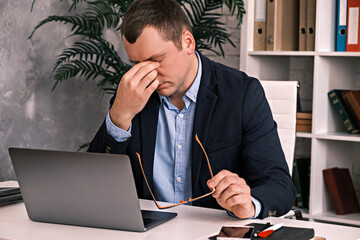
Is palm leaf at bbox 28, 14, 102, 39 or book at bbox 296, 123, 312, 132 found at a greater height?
palm leaf at bbox 28, 14, 102, 39

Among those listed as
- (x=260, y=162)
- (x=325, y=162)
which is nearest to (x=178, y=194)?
(x=260, y=162)

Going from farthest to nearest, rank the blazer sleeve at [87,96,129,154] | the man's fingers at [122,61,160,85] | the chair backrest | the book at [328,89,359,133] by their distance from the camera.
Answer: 1. the book at [328,89,359,133]
2. the chair backrest
3. the blazer sleeve at [87,96,129,154]
4. the man's fingers at [122,61,160,85]

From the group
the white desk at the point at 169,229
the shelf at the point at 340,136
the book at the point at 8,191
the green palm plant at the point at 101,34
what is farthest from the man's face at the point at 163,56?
the shelf at the point at 340,136

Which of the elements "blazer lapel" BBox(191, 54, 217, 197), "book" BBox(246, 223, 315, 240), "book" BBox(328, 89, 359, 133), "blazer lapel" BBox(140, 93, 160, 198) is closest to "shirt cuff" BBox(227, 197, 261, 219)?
"book" BBox(246, 223, 315, 240)

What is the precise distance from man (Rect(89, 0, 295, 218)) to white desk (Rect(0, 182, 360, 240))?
16 centimetres

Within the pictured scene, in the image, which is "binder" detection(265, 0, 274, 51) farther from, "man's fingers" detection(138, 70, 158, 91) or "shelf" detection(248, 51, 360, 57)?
"man's fingers" detection(138, 70, 158, 91)

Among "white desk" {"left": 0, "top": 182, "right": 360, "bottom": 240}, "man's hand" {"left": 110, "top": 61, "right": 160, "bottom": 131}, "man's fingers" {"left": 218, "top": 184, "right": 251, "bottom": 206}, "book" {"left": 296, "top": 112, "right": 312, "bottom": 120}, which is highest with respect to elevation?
"man's hand" {"left": 110, "top": 61, "right": 160, "bottom": 131}

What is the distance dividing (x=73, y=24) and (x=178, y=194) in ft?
5.46

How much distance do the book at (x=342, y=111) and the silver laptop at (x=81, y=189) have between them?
168cm

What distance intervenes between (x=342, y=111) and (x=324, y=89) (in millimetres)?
143

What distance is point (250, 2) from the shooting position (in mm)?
2994

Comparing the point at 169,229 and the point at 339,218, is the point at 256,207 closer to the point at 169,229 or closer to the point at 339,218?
the point at 169,229

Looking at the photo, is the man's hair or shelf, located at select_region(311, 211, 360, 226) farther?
shelf, located at select_region(311, 211, 360, 226)

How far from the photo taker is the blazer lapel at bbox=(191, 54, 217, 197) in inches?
66.7
